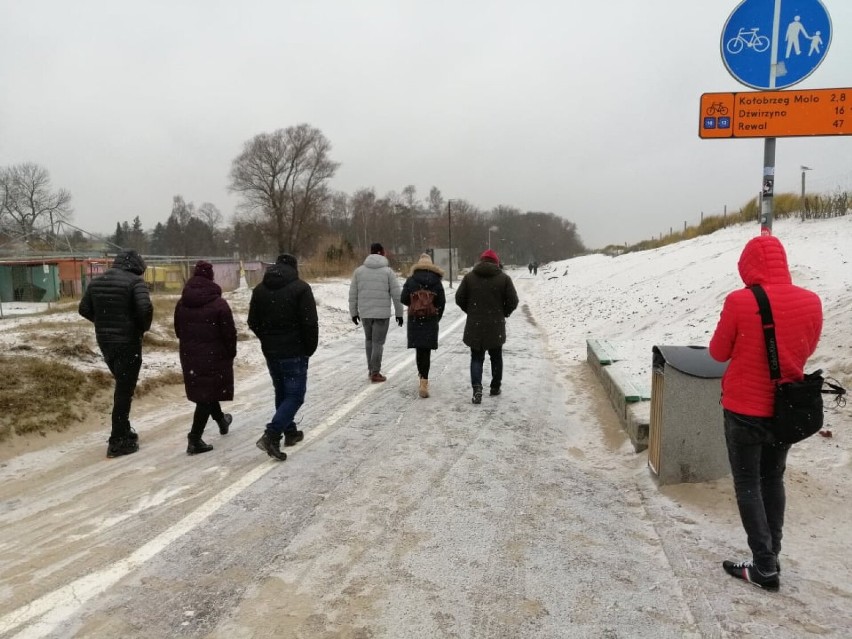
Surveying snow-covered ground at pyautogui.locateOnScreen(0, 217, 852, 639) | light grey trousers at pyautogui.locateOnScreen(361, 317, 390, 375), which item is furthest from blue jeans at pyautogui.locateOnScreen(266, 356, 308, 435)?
light grey trousers at pyautogui.locateOnScreen(361, 317, 390, 375)

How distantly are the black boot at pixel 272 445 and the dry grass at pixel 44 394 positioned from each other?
7.74ft

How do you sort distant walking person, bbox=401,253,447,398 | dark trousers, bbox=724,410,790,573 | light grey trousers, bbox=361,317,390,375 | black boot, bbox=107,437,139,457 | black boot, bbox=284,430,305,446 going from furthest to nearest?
1. light grey trousers, bbox=361,317,390,375
2. distant walking person, bbox=401,253,447,398
3. black boot, bbox=284,430,305,446
4. black boot, bbox=107,437,139,457
5. dark trousers, bbox=724,410,790,573

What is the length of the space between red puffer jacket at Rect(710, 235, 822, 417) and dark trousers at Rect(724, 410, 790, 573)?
98 mm

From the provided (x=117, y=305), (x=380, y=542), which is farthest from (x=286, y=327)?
(x=380, y=542)

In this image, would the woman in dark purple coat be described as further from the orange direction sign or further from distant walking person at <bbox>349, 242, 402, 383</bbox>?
the orange direction sign

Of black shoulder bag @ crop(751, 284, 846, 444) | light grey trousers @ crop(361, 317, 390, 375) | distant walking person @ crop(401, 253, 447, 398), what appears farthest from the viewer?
light grey trousers @ crop(361, 317, 390, 375)

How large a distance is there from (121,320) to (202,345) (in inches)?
27.7

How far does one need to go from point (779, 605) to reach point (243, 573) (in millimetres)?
2688

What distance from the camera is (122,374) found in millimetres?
5059

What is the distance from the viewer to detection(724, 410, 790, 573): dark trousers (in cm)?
292

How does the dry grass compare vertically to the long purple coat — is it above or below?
below

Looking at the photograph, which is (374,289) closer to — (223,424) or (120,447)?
(223,424)

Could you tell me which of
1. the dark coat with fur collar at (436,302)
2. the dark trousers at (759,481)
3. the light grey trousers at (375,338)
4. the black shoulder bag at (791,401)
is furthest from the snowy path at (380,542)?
the light grey trousers at (375,338)

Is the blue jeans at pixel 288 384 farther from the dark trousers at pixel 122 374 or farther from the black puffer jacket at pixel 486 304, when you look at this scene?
the black puffer jacket at pixel 486 304
